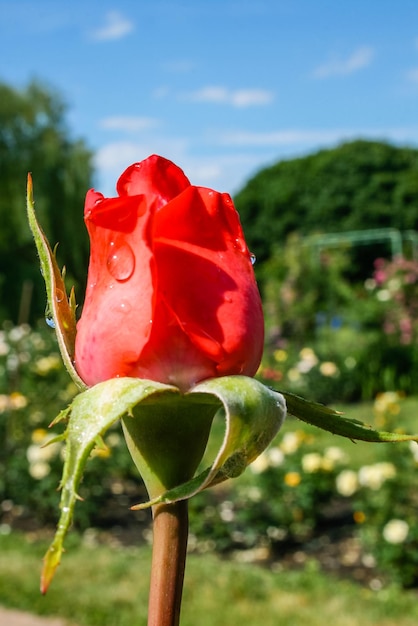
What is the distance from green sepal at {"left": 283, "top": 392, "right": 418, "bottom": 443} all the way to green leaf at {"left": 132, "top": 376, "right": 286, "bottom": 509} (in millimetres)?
43

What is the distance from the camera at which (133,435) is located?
45 centimetres

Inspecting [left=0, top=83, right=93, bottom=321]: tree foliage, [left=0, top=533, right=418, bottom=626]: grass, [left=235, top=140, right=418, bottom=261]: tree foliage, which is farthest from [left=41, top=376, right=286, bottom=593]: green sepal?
[left=235, top=140, right=418, bottom=261]: tree foliage

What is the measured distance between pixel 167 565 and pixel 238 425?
0.07m

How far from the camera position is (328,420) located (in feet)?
1.51

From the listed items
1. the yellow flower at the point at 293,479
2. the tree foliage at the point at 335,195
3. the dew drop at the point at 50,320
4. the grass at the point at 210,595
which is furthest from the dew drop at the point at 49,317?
the tree foliage at the point at 335,195

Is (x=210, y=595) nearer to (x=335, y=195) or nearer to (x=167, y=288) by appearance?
(x=167, y=288)

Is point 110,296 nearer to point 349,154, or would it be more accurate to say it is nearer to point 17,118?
point 17,118

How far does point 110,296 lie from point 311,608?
3.56 meters

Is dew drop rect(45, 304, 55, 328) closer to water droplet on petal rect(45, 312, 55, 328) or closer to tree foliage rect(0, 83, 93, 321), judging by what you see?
water droplet on petal rect(45, 312, 55, 328)

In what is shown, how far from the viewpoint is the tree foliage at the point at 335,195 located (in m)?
25.2

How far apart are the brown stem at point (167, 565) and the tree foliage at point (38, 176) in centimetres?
1695

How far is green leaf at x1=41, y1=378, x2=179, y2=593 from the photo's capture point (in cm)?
38

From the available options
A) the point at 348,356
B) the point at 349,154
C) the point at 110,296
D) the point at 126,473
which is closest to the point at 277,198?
the point at 349,154

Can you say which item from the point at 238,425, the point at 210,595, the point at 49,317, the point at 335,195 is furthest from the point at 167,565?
the point at 335,195
